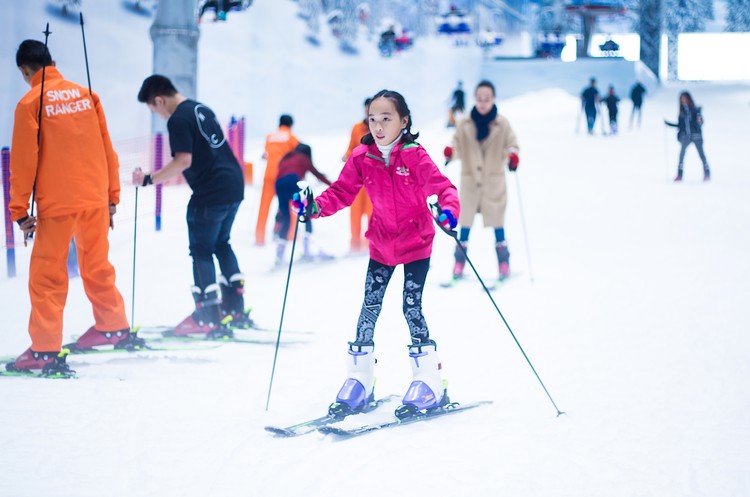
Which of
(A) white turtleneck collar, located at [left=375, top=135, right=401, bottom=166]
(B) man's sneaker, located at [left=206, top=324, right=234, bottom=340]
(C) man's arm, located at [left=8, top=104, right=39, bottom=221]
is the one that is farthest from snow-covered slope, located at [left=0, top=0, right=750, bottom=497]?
(A) white turtleneck collar, located at [left=375, top=135, right=401, bottom=166]

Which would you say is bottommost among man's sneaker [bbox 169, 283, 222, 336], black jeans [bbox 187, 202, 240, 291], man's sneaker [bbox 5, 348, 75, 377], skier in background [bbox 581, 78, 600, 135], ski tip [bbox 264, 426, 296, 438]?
ski tip [bbox 264, 426, 296, 438]

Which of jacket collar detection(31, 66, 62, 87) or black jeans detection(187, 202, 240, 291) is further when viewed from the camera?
black jeans detection(187, 202, 240, 291)

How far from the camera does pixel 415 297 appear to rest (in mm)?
3807

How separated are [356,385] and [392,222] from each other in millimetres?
735

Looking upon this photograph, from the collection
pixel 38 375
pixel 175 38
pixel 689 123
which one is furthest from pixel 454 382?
pixel 689 123

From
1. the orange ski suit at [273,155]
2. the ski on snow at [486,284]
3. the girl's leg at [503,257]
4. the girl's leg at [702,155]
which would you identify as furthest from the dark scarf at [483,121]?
the girl's leg at [702,155]

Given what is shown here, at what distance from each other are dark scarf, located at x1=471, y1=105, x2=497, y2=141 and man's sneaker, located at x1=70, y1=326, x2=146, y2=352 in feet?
11.2

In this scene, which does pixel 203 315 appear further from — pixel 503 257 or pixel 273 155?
pixel 273 155

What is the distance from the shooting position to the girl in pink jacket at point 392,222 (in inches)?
144

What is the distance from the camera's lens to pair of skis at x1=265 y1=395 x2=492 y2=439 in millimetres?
3559

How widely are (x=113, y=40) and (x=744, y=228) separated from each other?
34.4 feet

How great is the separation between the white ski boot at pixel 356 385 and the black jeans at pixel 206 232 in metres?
1.65

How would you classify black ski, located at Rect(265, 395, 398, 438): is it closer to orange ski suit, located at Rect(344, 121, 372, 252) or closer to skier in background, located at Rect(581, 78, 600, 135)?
orange ski suit, located at Rect(344, 121, 372, 252)

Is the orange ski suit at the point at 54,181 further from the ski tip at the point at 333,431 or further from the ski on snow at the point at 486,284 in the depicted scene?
the ski on snow at the point at 486,284
